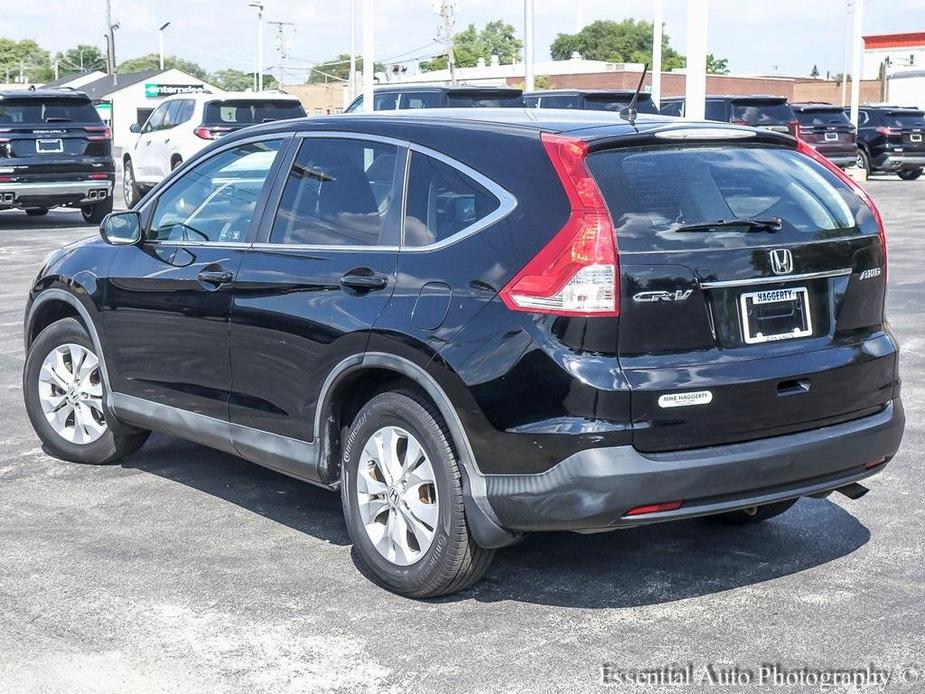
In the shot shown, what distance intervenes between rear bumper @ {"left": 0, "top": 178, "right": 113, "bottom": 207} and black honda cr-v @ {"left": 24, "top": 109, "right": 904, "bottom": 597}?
14.6 m

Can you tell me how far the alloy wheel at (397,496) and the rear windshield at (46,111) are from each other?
16.0m

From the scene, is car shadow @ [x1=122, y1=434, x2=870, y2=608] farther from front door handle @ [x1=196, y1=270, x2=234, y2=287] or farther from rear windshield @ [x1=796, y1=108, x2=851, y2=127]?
rear windshield @ [x1=796, y1=108, x2=851, y2=127]

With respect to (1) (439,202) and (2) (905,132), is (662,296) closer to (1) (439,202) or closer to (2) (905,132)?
(1) (439,202)

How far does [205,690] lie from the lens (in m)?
4.07

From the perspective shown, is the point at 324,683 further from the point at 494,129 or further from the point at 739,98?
the point at 739,98

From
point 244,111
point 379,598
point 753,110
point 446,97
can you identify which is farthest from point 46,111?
point 379,598

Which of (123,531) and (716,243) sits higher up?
(716,243)

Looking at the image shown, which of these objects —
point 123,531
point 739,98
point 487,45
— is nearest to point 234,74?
point 487,45

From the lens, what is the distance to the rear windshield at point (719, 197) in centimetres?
449

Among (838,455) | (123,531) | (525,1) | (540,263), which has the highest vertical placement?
(525,1)

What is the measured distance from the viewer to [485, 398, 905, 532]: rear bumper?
435 cm

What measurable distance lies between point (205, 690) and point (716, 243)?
2.15 meters

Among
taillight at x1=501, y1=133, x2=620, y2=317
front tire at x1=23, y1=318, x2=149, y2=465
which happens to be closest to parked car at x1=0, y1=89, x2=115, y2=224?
front tire at x1=23, y1=318, x2=149, y2=465

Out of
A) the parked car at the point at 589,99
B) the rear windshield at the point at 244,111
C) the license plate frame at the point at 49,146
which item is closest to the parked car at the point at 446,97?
the parked car at the point at 589,99
